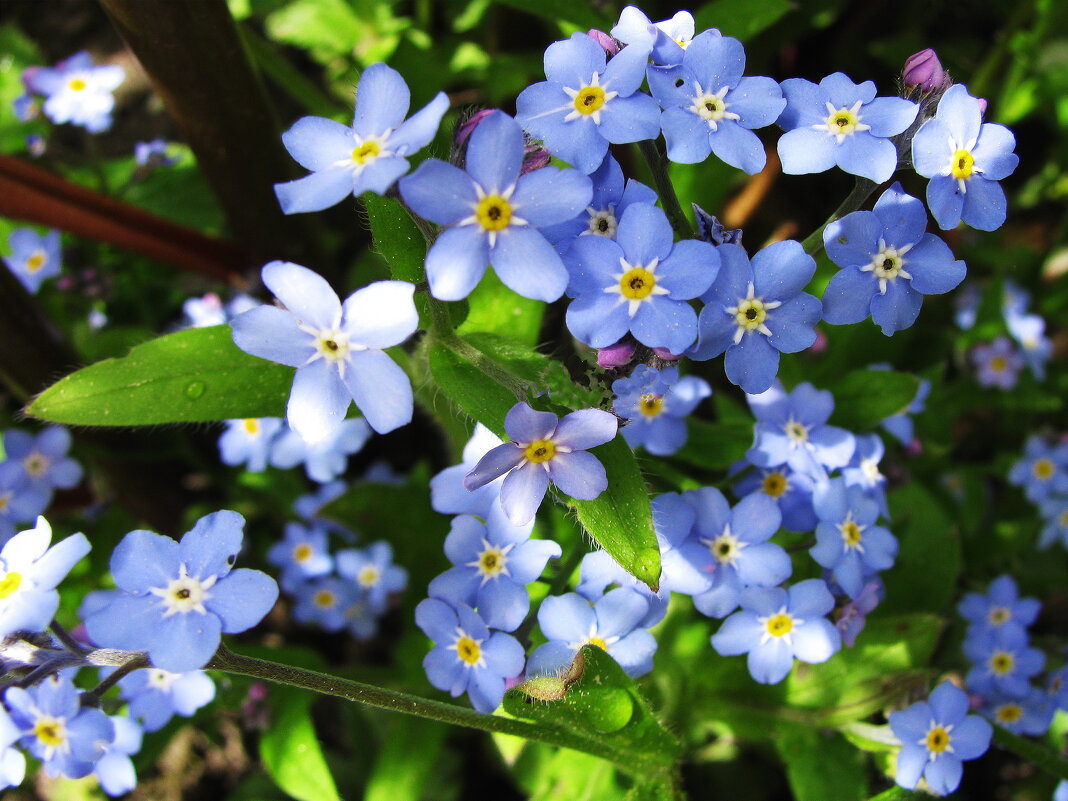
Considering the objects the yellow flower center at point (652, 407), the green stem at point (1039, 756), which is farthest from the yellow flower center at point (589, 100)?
the green stem at point (1039, 756)

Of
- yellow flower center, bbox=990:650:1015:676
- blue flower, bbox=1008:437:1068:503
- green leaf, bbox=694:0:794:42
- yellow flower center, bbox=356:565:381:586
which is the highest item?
green leaf, bbox=694:0:794:42

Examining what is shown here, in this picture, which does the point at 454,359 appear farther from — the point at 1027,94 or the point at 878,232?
the point at 1027,94

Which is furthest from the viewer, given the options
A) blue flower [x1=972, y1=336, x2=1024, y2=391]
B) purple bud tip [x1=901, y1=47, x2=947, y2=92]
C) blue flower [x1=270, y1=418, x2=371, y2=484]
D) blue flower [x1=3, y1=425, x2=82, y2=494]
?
blue flower [x1=972, y1=336, x2=1024, y2=391]

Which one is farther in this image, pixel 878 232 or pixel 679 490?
pixel 679 490

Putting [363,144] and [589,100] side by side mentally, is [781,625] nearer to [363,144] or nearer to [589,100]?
[589,100]

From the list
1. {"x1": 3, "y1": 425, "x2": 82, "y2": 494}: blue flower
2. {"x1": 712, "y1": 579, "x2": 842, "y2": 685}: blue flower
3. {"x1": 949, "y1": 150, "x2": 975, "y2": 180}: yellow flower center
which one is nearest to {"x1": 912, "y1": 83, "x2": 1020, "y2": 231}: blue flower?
{"x1": 949, "y1": 150, "x2": 975, "y2": 180}: yellow flower center

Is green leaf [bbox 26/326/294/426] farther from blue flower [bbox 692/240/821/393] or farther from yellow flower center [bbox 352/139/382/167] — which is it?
blue flower [bbox 692/240/821/393]

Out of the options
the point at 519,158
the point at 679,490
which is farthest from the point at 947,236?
the point at 519,158

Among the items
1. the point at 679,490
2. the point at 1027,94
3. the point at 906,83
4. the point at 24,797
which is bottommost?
the point at 24,797
